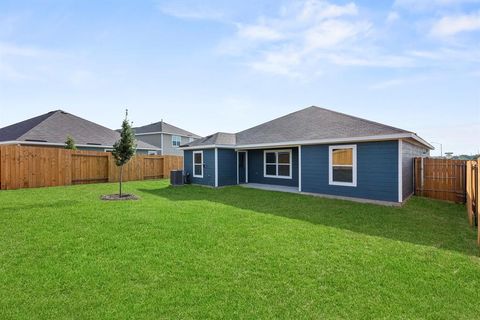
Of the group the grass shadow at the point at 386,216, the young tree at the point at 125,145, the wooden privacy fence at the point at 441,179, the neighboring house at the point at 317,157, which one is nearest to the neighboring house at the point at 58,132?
the neighboring house at the point at 317,157

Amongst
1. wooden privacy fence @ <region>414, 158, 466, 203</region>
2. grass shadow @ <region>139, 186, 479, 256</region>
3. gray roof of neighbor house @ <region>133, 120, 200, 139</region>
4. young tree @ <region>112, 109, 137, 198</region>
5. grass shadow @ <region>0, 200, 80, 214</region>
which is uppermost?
gray roof of neighbor house @ <region>133, 120, 200, 139</region>

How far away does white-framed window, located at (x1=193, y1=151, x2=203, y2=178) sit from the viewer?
16203 millimetres

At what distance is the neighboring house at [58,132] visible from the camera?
18.7 metres

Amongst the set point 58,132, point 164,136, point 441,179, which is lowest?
point 441,179

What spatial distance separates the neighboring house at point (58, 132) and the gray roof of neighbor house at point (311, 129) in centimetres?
1039

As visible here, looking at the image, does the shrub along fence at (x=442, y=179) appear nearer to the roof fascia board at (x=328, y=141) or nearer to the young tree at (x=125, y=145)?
the roof fascia board at (x=328, y=141)

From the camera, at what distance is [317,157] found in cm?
1187

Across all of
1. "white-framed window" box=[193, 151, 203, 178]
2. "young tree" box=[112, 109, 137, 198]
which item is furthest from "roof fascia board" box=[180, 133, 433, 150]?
"young tree" box=[112, 109, 137, 198]

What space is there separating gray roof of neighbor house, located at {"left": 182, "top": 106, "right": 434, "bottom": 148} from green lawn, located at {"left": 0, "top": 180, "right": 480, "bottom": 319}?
4.14 meters

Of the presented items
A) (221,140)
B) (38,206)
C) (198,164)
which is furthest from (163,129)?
(38,206)

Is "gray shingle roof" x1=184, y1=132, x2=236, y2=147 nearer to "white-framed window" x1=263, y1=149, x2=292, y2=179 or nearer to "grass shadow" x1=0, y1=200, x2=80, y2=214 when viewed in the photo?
"white-framed window" x1=263, y1=149, x2=292, y2=179

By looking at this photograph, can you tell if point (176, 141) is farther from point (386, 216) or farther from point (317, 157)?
point (386, 216)

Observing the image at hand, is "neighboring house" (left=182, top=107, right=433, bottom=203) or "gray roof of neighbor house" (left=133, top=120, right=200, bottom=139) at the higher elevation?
"gray roof of neighbor house" (left=133, top=120, right=200, bottom=139)

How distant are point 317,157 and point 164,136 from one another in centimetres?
2421
